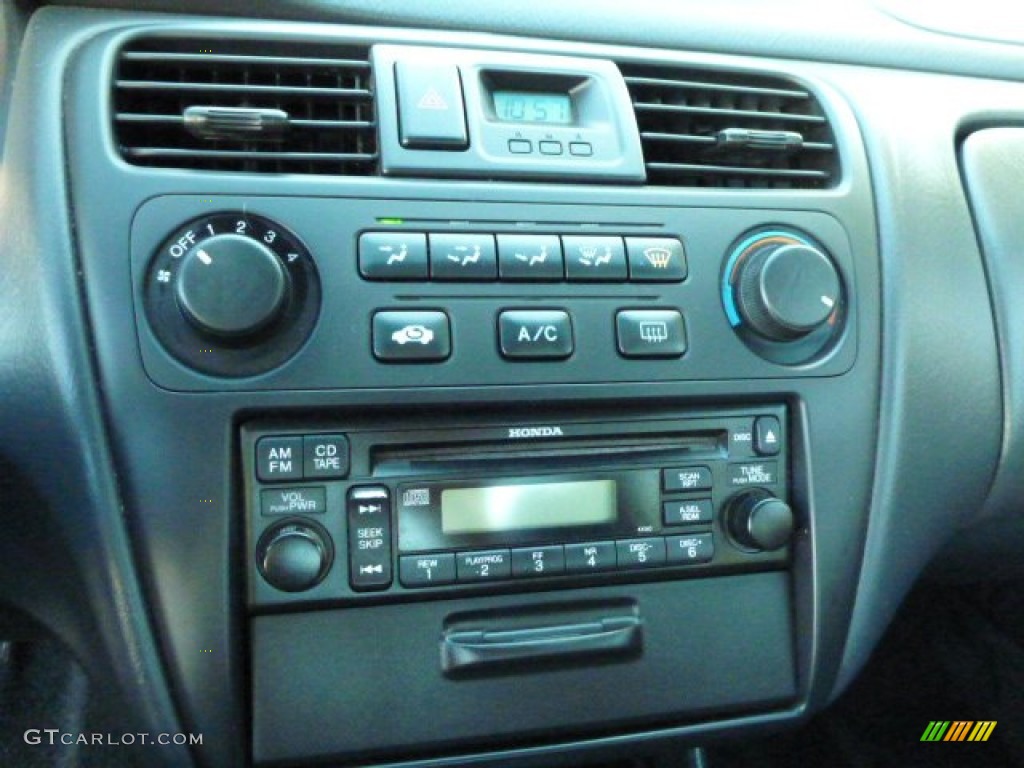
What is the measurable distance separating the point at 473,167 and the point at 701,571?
461mm

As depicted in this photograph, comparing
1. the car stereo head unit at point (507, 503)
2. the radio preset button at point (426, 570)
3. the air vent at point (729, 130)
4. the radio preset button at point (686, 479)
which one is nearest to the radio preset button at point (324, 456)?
the car stereo head unit at point (507, 503)

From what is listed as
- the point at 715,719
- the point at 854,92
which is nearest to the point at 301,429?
the point at 715,719

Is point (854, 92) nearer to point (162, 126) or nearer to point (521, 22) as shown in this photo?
point (521, 22)

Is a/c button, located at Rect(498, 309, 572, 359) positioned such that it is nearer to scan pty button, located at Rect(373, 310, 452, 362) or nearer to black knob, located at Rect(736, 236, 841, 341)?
scan pty button, located at Rect(373, 310, 452, 362)

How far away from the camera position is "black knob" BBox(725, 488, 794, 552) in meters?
0.90

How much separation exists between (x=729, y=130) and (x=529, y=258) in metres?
0.29

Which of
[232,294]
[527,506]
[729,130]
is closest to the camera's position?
[232,294]

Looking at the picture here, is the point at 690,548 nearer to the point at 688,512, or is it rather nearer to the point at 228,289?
the point at 688,512

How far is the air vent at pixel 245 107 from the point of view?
0.81 meters

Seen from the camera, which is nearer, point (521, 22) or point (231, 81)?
point (231, 81)

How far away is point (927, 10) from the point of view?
1.26 m

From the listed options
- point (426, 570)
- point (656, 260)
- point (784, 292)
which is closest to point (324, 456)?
point (426, 570)

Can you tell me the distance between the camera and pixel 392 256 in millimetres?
812

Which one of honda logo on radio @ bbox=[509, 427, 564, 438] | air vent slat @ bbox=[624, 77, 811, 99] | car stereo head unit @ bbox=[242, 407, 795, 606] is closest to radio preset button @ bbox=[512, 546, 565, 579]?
car stereo head unit @ bbox=[242, 407, 795, 606]
